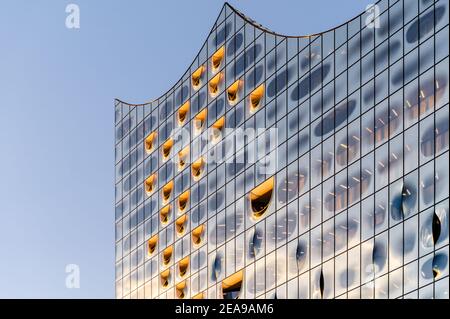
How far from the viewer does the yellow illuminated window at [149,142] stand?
278ft

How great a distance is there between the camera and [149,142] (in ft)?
280

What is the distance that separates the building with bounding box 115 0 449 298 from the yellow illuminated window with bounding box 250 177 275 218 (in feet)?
0.41

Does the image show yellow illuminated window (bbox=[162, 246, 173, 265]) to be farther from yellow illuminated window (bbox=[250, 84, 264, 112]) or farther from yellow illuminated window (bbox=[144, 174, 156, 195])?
yellow illuminated window (bbox=[250, 84, 264, 112])

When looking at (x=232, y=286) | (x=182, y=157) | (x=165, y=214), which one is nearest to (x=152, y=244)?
(x=165, y=214)

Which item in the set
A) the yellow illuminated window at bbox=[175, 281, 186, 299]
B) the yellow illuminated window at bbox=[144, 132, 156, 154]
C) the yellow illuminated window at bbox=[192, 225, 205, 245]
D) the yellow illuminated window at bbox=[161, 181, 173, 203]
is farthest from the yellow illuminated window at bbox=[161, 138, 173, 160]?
the yellow illuminated window at bbox=[175, 281, 186, 299]

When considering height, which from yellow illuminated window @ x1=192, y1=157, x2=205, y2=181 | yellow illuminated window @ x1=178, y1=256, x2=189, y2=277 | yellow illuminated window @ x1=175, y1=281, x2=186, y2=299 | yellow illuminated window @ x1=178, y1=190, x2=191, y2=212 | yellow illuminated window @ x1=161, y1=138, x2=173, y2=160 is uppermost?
yellow illuminated window @ x1=161, y1=138, x2=173, y2=160

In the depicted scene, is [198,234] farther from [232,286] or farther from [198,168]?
[232,286]

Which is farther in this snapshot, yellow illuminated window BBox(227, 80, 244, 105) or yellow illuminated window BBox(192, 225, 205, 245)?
yellow illuminated window BBox(192, 225, 205, 245)

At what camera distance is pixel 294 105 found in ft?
210

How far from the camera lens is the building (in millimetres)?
50938

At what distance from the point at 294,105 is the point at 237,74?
9458 mm

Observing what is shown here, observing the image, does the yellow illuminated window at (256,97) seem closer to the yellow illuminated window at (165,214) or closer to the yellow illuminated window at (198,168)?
the yellow illuminated window at (198,168)
